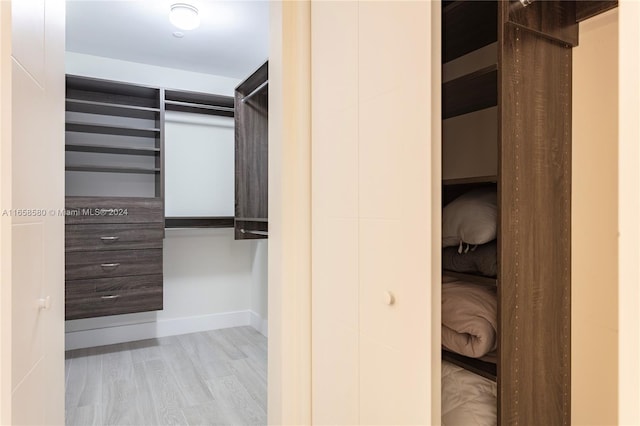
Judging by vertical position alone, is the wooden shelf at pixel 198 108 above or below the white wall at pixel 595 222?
above

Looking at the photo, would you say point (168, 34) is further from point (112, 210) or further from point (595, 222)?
point (595, 222)

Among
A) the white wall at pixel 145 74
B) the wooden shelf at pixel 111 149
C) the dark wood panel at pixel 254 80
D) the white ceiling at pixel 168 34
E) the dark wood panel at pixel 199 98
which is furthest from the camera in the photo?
the dark wood panel at pixel 199 98

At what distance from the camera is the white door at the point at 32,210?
69 centimetres

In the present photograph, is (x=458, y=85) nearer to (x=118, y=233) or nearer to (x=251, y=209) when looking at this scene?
(x=251, y=209)

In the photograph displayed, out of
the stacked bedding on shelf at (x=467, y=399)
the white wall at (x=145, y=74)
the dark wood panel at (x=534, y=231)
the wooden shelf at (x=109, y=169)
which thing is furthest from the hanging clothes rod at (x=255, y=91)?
the stacked bedding on shelf at (x=467, y=399)

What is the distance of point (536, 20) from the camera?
106 centimetres

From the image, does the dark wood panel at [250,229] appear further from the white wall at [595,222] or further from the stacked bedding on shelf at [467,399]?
the white wall at [595,222]

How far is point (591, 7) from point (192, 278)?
350 cm

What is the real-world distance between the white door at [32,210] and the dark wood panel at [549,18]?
112cm

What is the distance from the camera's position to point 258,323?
3727mm

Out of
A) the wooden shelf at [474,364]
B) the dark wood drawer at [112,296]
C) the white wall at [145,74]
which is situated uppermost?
the white wall at [145,74]

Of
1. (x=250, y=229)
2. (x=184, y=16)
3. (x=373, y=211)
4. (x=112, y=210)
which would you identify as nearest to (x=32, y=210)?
(x=373, y=211)
